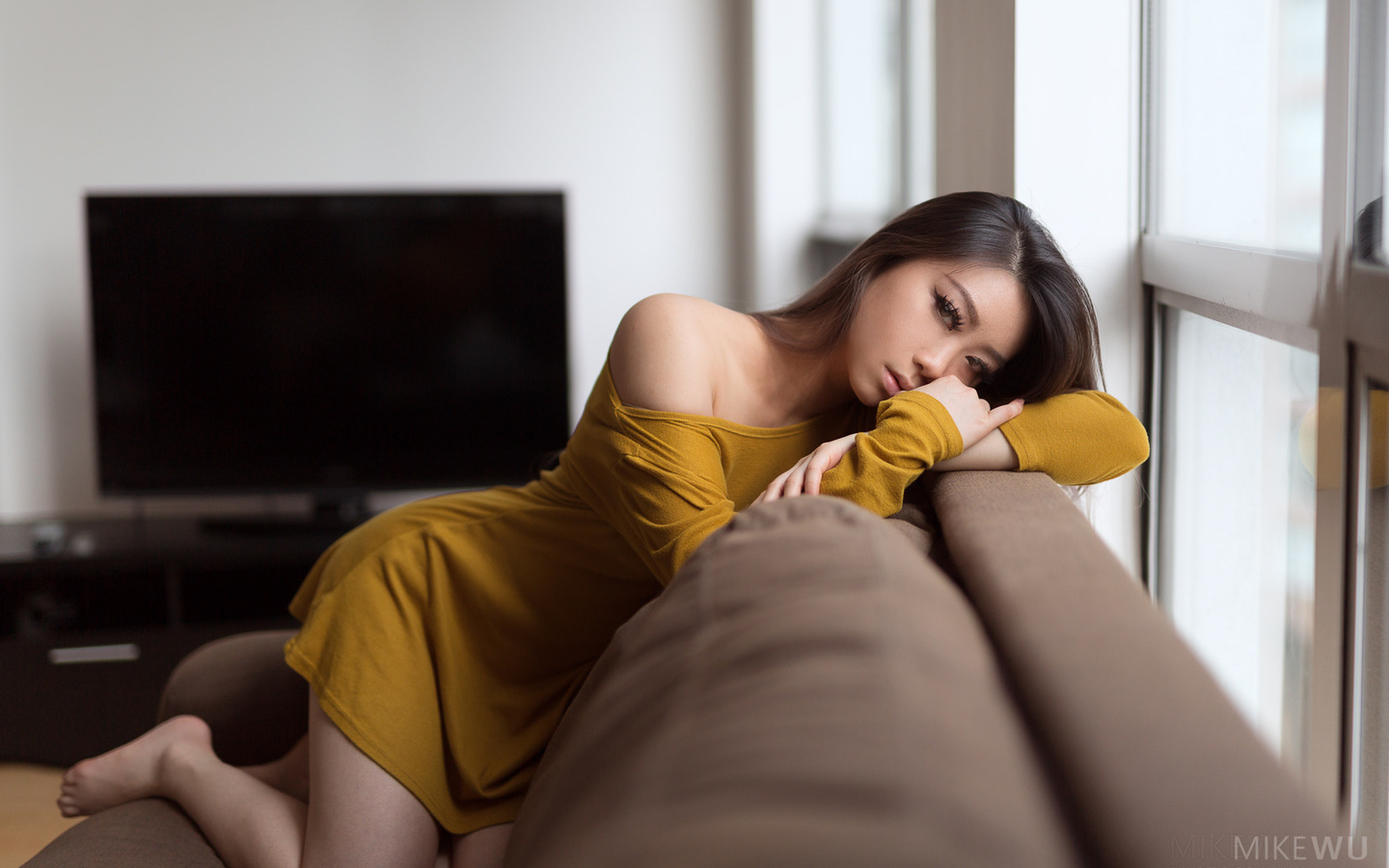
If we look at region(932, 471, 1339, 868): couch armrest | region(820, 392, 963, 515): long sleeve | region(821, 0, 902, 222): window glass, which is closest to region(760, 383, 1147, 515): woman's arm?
region(820, 392, 963, 515): long sleeve

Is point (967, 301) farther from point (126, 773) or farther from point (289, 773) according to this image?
point (126, 773)

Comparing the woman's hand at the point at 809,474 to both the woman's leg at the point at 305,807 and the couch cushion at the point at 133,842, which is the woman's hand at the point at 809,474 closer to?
the woman's leg at the point at 305,807

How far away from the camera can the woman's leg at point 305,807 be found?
118 cm

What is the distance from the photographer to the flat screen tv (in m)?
2.73

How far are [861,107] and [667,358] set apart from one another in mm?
2094

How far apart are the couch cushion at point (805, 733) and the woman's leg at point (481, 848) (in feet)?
1.91

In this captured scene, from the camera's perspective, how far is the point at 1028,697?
51 centimetres

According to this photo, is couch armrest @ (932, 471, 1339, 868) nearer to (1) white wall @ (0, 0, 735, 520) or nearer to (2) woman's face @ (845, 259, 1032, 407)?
(2) woman's face @ (845, 259, 1032, 407)

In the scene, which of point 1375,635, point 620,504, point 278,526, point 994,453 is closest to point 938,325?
point 994,453

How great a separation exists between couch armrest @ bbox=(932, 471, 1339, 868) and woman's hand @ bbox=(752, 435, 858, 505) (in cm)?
42

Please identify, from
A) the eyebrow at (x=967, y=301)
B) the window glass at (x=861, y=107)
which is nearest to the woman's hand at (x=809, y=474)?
the eyebrow at (x=967, y=301)

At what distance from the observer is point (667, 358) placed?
3.88ft

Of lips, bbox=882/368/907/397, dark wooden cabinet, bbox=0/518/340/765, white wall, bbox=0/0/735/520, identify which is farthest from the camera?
white wall, bbox=0/0/735/520

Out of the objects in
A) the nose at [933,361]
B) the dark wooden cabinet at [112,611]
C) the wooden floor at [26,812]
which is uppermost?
the nose at [933,361]
